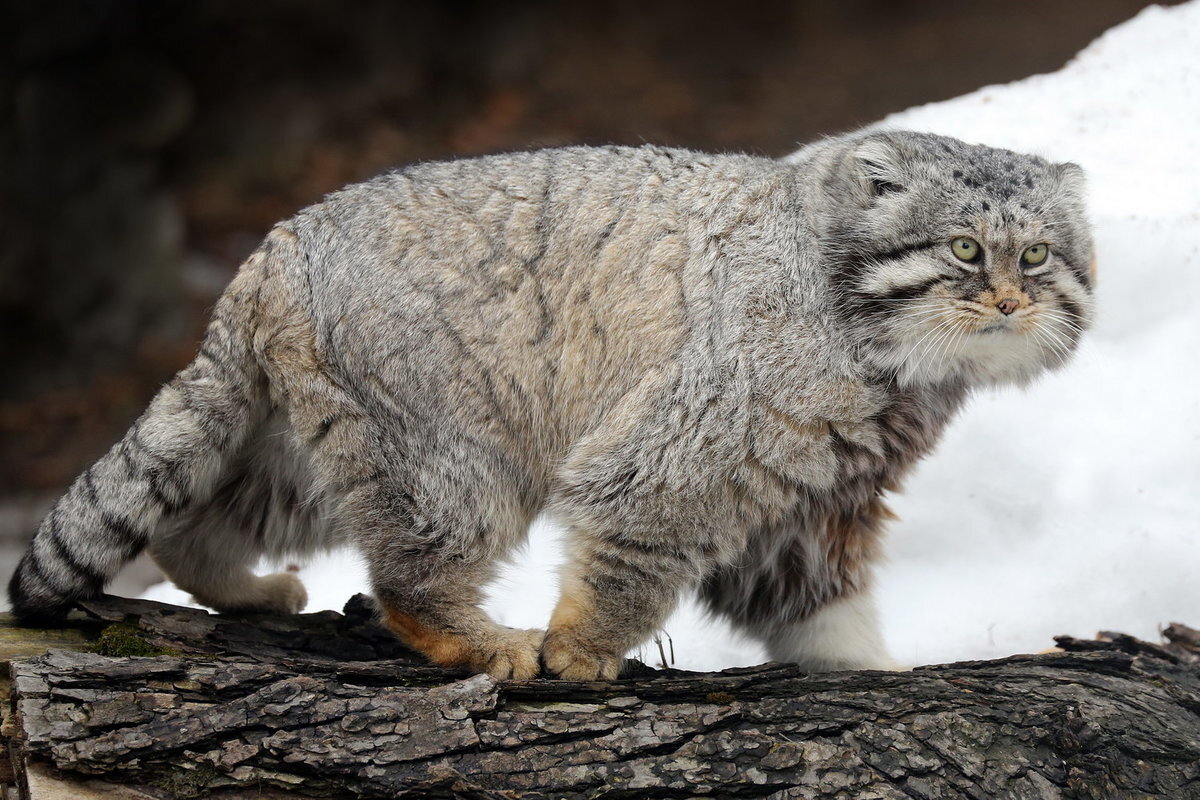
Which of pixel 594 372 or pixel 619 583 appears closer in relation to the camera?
pixel 619 583

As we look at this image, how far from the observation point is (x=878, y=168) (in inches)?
148

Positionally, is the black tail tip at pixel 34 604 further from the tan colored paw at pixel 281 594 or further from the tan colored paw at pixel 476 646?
the tan colored paw at pixel 476 646

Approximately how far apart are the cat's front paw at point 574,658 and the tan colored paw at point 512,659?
0.04 m

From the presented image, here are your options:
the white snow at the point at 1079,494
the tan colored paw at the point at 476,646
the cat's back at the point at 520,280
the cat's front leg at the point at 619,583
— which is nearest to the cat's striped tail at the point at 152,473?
the cat's back at the point at 520,280

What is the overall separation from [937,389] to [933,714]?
1157mm

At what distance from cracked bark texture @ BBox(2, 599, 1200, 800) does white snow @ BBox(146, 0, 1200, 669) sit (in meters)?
1.33

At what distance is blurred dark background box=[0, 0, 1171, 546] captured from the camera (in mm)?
9383

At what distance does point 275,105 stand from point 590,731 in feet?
29.8

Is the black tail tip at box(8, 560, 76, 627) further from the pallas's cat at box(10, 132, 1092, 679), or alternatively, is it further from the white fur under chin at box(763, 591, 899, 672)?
the white fur under chin at box(763, 591, 899, 672)

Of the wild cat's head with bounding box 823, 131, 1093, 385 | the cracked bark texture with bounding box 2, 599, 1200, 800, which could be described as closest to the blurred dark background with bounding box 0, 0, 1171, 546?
the wild cat's head with bounding box 823, 131, 1093, 385

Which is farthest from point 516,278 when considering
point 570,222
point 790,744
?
point 790,744

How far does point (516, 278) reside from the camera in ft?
12.7

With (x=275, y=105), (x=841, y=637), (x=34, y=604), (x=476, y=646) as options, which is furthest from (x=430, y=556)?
(x=275, y=105)

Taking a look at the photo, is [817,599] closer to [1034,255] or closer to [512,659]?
[512,659]
